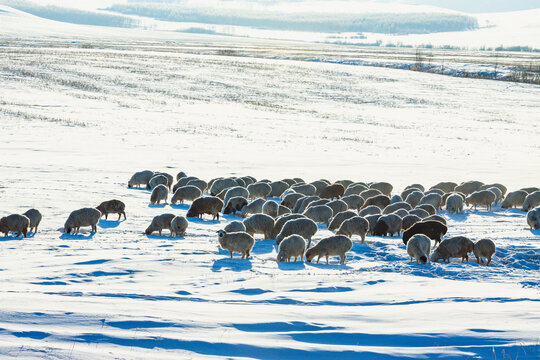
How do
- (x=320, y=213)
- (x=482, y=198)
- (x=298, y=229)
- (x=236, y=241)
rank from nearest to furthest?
1. (x=236, y=241)
2. (x=298, y=229)
3. (x=320, y=213)
4. (x=482, y=198)

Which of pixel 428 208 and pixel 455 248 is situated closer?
pixel 455 248

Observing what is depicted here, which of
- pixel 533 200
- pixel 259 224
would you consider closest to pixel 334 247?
pixel 259 224

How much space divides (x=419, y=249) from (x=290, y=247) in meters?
2.51

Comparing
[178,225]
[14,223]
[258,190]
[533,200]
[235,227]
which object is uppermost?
[533,200]

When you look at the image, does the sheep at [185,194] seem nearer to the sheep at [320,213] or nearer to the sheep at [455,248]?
the sheep at [320,213]

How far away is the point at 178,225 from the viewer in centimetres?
1434

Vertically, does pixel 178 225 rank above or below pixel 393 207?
below

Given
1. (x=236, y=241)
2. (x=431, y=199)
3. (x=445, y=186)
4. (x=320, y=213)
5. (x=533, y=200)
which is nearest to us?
(x=236, y=241)

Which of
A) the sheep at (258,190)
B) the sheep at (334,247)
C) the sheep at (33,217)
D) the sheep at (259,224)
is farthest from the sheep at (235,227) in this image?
the sheep at (258,190)

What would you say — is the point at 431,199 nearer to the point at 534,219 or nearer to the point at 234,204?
the point at 534,219

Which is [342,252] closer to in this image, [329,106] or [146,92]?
[329,106]

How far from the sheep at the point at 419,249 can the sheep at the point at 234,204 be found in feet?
21.6

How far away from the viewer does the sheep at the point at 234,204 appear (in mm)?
17703

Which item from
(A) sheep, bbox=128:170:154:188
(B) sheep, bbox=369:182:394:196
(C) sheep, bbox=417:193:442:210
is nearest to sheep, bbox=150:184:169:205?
(A) sheep, bbox=128:170:154:188
